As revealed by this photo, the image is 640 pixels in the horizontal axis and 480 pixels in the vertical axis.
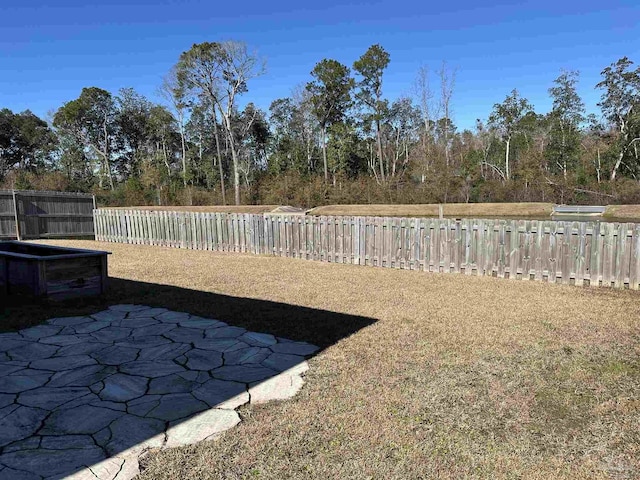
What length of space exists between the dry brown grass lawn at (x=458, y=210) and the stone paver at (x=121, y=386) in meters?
18.9

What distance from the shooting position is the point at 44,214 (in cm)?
1415

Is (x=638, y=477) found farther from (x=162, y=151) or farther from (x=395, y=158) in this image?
(x=162, y=151)

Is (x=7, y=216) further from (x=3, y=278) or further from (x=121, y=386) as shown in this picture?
(x=121, y=386)

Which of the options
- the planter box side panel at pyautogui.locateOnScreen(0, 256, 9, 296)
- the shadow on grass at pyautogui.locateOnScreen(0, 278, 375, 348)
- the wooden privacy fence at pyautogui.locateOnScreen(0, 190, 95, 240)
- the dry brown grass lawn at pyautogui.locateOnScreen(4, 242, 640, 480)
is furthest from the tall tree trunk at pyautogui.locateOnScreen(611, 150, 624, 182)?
the planter box side panel at pyautogui.locateOnScreen(0, 256, 9, 296)

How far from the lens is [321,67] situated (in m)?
36.5

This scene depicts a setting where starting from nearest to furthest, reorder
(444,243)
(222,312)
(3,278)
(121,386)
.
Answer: (121,386)
(222,312)
(3,278)
(444,243)

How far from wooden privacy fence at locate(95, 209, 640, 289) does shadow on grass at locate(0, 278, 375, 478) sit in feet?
11.7

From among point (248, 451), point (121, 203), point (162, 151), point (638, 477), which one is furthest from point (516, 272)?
point (162, 151)

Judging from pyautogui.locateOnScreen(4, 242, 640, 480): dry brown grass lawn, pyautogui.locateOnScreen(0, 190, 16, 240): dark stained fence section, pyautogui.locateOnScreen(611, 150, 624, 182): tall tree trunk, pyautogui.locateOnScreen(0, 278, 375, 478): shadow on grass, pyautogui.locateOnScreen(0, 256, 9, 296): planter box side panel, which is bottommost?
pyautogui.locateOnScreen(4, 242, 640, 480): dry brown grass lawn

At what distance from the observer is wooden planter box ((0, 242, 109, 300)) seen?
203 inches

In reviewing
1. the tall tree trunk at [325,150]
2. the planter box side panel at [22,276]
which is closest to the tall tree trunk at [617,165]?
the tall tree trunk at [325,150]

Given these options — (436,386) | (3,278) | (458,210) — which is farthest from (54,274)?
(458,210)

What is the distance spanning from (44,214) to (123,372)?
43.8 feet

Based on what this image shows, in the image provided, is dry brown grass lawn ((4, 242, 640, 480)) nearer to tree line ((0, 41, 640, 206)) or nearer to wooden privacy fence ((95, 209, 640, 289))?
wooden privacy fence ((95, 209, 640, 289))
